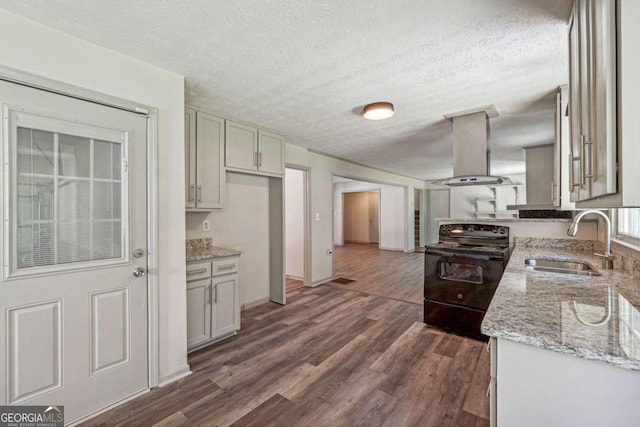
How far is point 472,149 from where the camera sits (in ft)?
9.38

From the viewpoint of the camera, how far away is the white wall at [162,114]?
162cm

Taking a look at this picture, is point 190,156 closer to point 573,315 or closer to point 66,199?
point 66,199

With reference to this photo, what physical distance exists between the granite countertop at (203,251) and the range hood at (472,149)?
7.77ft

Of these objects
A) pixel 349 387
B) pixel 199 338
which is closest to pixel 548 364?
pixel 349 387

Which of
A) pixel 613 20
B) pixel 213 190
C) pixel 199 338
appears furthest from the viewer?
pixel 213 190

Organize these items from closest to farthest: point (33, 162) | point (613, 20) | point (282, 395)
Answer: point (613, 20) → point (33, 162) → point (282, 395)

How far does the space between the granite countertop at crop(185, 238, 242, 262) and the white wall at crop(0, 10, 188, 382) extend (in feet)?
1.15

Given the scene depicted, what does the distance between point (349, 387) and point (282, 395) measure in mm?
487

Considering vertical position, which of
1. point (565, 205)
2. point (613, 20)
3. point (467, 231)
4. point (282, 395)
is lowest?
point (282, 395)

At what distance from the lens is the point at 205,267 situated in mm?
2576

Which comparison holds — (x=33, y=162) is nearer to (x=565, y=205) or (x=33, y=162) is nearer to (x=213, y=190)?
(x=213, y=190)

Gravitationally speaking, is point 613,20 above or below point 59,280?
above

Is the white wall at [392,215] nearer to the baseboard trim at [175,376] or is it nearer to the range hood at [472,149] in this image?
the range hood at [472,149]

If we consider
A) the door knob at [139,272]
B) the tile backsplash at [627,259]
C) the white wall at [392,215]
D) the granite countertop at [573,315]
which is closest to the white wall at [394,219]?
the white wall at [392,215]
